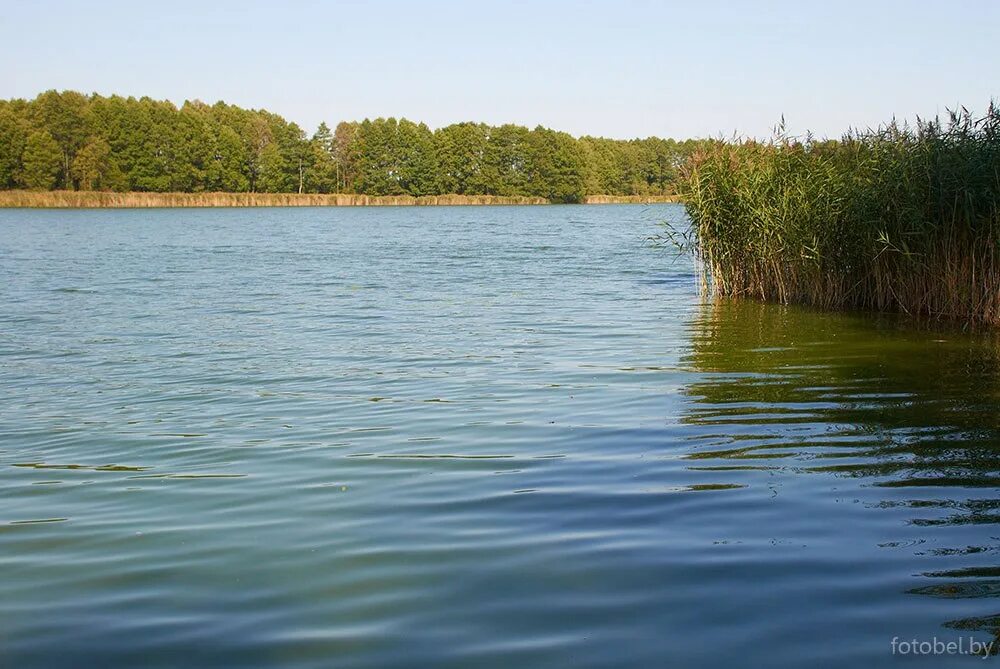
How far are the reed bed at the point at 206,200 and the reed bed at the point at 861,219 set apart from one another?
78.5 meters

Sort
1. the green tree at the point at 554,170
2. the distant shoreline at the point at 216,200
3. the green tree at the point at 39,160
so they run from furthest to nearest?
the green tree at the point at 554,170
the green tree at the point at 39,160
the distant shoreline at the point at 216,200

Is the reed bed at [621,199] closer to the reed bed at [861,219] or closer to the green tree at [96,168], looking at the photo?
the green tree at [96,168]

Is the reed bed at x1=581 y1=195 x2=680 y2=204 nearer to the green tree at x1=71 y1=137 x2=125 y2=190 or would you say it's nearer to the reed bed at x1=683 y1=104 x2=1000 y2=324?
the green tree at x1=71 y1=137 x2=125 y2=190

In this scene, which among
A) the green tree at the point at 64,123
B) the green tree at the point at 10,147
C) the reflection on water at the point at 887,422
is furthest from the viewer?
the green tree at the point at 64,123

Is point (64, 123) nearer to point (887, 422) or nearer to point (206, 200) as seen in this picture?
point (206, 200)

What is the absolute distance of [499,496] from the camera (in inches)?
250

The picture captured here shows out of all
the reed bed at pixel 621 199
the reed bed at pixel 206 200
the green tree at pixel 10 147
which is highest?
the green tree at pixel 10 147

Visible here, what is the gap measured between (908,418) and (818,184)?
948 cm

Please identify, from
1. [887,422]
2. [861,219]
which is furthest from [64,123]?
[887,422]

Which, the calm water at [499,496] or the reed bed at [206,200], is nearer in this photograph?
the calm water at [499,496]

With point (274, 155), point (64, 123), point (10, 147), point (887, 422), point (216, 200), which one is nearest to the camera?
point (887, 422)

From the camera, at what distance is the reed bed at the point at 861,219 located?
14.5 m

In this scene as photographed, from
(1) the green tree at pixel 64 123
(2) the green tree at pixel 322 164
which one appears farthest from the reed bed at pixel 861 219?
(2) the green tree at pixel 322 164

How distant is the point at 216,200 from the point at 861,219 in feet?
282
